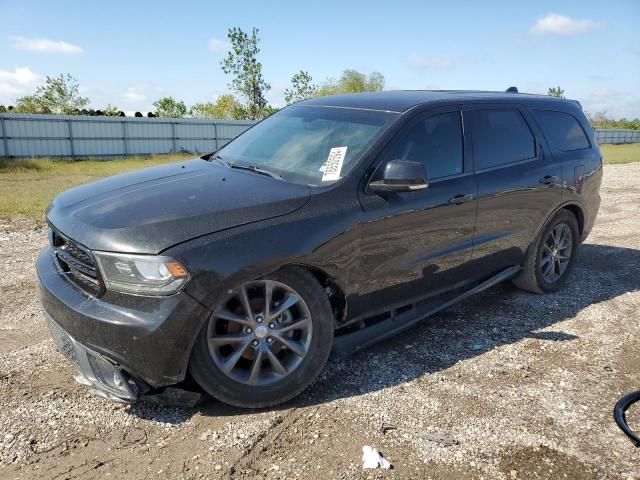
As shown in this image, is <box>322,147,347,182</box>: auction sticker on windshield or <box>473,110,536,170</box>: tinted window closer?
<box>322,147,347,182</box>: auction sticker on windshield

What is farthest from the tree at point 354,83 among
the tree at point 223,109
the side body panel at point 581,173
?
the side body panel at point 581,173

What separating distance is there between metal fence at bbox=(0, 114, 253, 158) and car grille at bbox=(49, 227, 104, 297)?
20287 mm

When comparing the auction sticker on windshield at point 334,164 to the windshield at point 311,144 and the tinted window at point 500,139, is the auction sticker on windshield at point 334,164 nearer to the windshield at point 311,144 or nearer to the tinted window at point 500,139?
the windshield at point 311,144

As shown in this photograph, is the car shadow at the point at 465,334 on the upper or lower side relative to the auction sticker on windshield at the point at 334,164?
lower

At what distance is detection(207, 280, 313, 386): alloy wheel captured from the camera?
2908 mm

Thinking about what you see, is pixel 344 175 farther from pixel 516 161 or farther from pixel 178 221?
pixel 516 161

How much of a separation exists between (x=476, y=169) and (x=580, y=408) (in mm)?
1886

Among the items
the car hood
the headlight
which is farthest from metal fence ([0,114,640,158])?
the headlight

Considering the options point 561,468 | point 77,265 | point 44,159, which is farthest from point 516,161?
point 44,159

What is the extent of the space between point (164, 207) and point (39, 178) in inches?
704

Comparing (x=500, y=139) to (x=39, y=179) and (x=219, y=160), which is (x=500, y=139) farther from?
(x=39, y=179)

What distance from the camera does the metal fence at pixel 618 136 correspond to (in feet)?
192

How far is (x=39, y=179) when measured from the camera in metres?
17.9

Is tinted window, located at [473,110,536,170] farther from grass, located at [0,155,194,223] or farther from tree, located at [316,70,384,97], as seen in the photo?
tree, located at [316,70,384,97]
